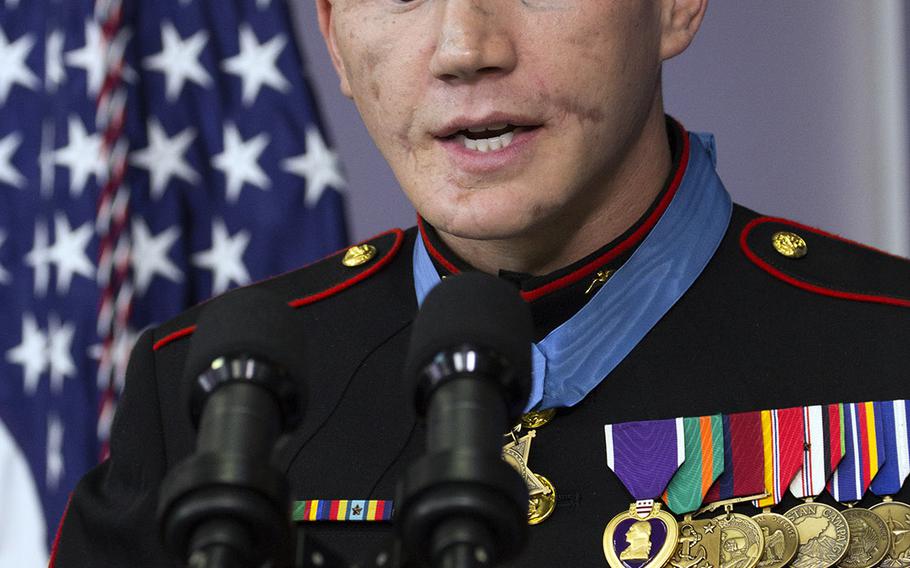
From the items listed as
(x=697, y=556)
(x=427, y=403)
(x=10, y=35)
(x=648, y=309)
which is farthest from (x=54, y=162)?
(x=427, y=403)

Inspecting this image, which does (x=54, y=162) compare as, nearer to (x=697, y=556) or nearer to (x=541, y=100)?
(x=541, y=100)

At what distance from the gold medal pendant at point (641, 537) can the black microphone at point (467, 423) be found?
555 millimetres

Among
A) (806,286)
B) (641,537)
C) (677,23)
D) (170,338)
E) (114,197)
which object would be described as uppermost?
(114,197)

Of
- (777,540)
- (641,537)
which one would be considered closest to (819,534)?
(777,540)

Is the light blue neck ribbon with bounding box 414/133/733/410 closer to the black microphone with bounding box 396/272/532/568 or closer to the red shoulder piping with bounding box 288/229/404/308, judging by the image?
the red shoulder piping with bounding box 288/229/404/308

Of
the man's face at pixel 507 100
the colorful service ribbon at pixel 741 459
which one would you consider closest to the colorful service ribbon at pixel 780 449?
the colorful service ribbon at pixel 741 459

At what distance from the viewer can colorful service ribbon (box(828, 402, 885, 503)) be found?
1.39 m

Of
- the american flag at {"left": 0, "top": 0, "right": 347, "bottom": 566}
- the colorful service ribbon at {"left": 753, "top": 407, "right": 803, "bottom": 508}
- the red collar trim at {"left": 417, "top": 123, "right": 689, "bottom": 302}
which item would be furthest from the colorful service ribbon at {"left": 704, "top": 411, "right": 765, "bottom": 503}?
the american flag at {"left": 0, "top": 0, "right": 347, "bottom": 566}

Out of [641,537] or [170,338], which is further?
[170,338]

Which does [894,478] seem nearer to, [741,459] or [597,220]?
[741,459]

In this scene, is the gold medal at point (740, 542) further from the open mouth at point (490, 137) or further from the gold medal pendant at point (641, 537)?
the open mouth at point (490, 137)

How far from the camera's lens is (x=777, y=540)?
4.44 ft

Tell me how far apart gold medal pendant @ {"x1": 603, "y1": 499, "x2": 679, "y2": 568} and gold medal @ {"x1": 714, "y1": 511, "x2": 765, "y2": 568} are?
49 millimetres

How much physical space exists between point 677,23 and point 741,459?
1.68 ft
